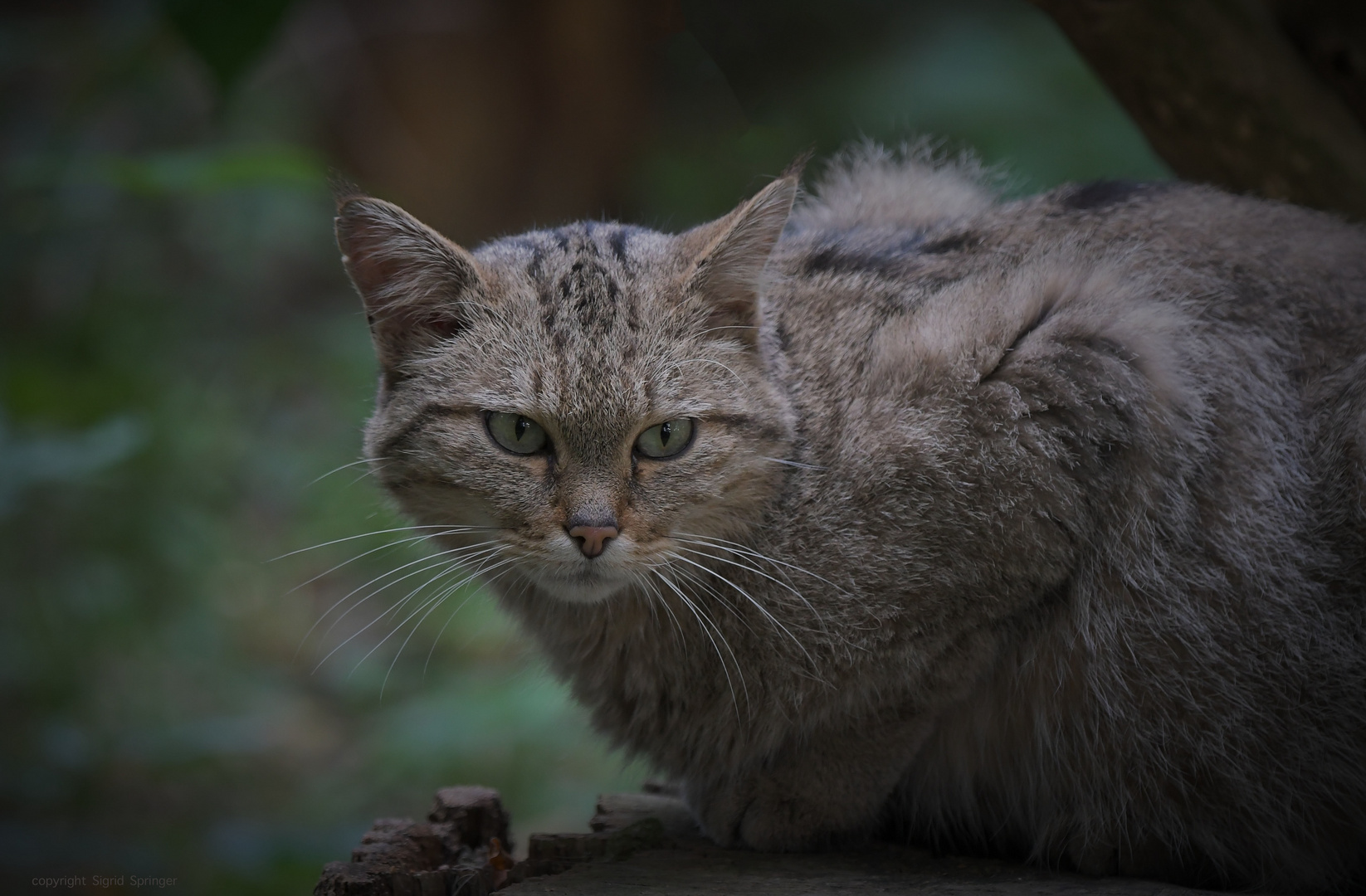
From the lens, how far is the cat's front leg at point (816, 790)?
108 inches

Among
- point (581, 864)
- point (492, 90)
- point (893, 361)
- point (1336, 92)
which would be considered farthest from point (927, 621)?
point (492, 90)

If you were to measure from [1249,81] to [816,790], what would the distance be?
2.52 meters

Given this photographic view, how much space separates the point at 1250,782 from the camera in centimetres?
265

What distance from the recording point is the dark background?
14.5ft

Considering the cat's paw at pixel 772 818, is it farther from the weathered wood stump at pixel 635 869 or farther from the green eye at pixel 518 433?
the green eye at pixel 518 433

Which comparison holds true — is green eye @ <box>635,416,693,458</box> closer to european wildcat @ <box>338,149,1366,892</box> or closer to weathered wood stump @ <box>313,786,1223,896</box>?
european wildcat @ <box>338,149,1366,892</box>

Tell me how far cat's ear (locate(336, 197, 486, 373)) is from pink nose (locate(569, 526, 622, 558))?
661mm

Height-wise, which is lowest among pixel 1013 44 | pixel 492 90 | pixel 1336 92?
pixel 1336 92

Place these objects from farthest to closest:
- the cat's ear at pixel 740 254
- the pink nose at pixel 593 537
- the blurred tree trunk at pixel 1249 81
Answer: the blurred tree trunk at pixel 1249 81 < the cat's ear at pixel 740 254 < the pink nose at pixel 593 537

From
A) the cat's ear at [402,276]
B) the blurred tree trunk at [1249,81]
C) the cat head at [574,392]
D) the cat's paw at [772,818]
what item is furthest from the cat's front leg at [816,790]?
the blurred tree trunk at [1249,81]

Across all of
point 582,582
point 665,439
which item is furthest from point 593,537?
point 665,439

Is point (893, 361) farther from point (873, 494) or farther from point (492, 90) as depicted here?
point (492, 90)

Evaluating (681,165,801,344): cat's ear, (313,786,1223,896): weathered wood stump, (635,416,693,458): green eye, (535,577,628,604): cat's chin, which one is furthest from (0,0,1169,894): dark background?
(635,416,693,458): green eye

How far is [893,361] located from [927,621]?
0.65 m
